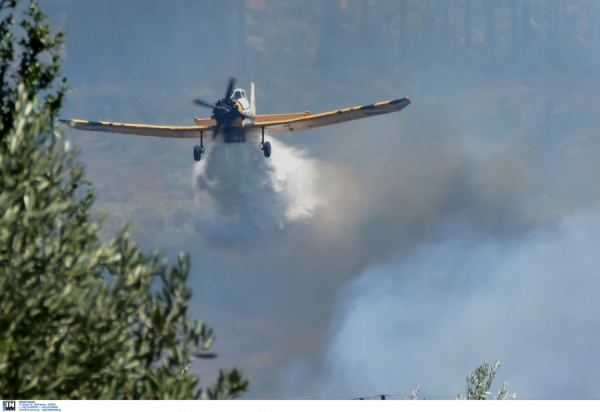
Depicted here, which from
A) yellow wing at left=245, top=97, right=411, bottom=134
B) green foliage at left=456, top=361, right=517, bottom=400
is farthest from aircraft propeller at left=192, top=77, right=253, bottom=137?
green foliage at left=456, top=361, right=517, bottom=400

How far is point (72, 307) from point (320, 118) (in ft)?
171

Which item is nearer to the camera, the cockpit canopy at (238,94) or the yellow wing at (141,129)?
the cockpit canopy at (238,94)

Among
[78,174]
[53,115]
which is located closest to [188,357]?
[78,174]

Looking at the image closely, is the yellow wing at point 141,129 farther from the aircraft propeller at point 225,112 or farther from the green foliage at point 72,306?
the green foliage at point 72,306

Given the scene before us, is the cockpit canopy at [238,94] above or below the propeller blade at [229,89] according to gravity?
above

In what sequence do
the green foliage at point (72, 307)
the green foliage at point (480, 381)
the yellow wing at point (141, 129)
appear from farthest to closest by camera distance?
the yellow wing at point (141, 129) < the green foliage at point (480, 381) < the green foliage at point (72, 307)

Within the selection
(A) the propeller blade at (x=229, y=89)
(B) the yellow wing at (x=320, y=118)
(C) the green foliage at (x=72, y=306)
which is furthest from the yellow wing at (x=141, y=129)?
(C) the green foliage at (x=72, y=306)

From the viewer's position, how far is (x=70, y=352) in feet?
39.0

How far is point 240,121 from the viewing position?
56.3m

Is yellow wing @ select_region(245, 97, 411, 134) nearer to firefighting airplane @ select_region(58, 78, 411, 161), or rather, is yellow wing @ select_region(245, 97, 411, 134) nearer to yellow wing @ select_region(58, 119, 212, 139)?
firefighting airplane @ select_region(58, 78, 411, 161)
